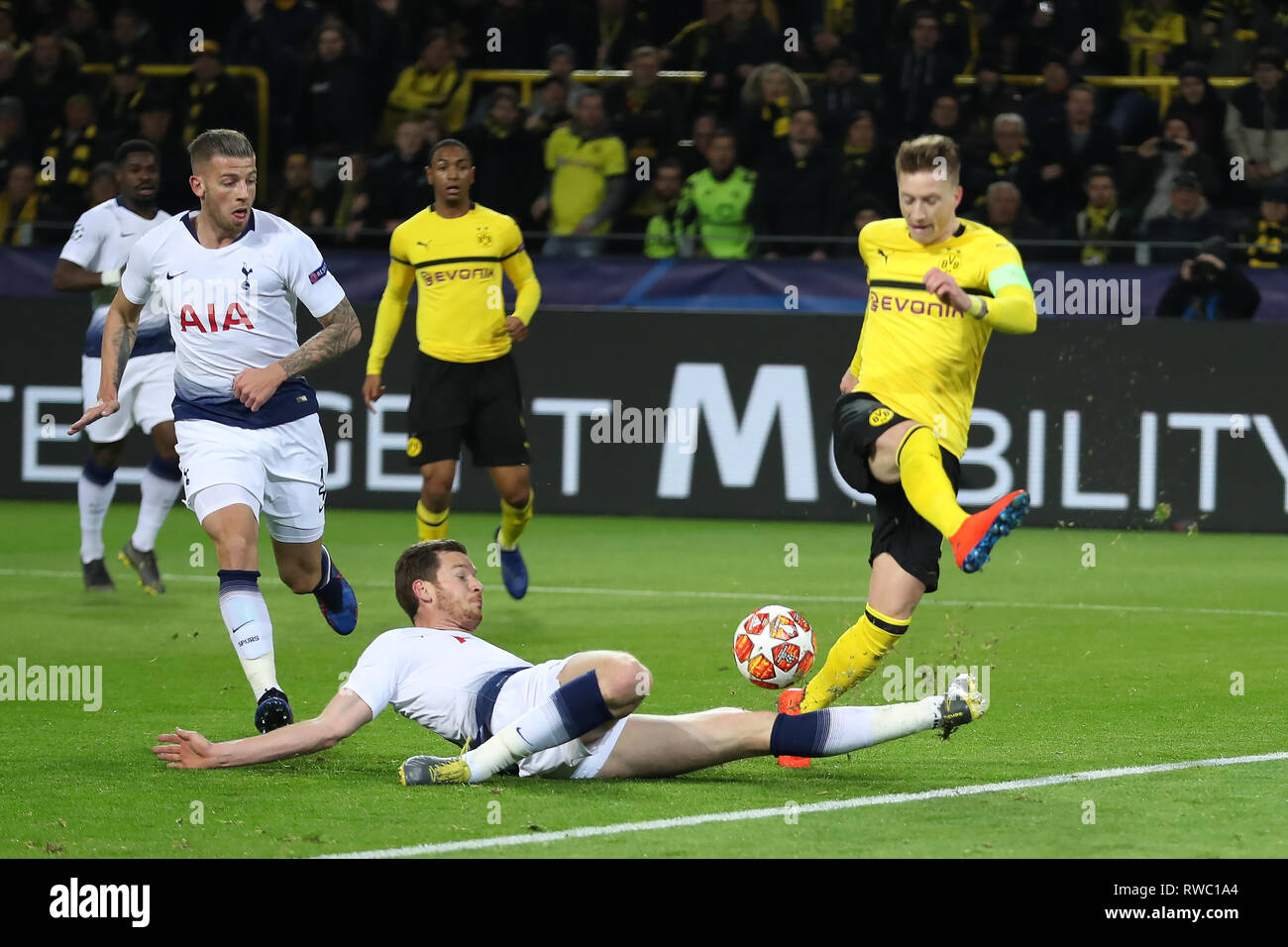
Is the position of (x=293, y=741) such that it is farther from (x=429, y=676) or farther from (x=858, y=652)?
(x=858, y=652)

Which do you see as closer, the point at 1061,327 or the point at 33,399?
the point at 1061,327

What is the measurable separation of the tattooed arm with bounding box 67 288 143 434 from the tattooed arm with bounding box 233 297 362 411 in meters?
0.53

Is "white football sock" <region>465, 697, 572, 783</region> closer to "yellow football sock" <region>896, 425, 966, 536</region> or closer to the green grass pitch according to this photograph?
the green grass pitch

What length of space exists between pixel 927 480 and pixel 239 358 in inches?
107

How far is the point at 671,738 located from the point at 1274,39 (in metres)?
12.7

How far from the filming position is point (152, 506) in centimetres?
1170

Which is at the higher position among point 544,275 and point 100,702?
point 544,275

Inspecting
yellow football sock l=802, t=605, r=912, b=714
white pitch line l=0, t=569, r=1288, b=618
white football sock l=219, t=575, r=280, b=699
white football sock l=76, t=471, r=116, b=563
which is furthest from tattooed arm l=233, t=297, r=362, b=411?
white football sock l=76, t=471, r=116, b=563

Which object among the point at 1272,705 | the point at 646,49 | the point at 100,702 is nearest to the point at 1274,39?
the point at 646,49

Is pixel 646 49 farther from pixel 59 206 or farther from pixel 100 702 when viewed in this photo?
pixel 100 702

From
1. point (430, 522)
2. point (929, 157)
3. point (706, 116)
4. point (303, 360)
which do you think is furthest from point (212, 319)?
point (706, 116)

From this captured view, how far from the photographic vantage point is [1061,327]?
14.6 m

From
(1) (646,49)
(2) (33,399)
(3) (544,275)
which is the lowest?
(2) (33,399)

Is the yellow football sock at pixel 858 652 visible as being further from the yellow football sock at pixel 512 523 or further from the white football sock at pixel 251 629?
the yellow football sock at pixel 512 523
